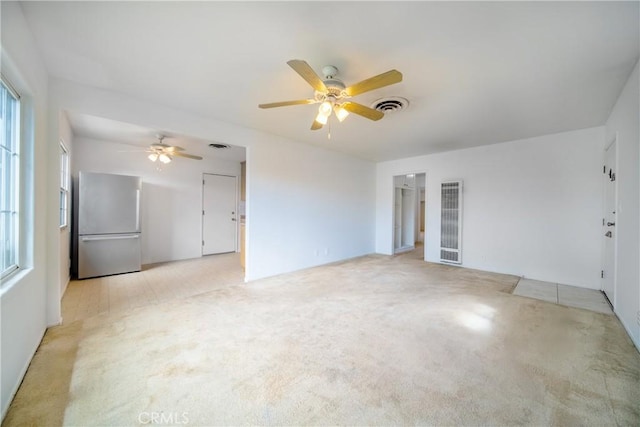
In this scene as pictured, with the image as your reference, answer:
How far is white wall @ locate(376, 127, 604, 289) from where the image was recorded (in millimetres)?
3785

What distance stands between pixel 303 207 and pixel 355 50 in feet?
10.2

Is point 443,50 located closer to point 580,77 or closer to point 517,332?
point 580,77

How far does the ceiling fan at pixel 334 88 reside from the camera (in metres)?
1.79

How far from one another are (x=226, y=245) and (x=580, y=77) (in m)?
6.87

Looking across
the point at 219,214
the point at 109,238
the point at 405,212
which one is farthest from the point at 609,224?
the point at 109,238

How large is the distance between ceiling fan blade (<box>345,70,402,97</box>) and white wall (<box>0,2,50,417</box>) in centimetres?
220

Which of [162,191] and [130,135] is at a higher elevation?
[130,135]

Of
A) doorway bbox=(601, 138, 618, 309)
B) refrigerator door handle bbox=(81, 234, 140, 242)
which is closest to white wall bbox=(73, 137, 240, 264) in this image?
refrigerator door handle bbox=(81, 234, 140, 242)

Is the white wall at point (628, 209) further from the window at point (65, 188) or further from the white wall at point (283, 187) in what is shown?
the window at point (65, 188)

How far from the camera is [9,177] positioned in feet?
6.02

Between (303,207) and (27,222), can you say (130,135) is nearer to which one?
(27,222)

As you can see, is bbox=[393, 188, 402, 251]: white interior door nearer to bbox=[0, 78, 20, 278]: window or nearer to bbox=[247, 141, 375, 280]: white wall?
bbox=[247, 141, 375, 280]: white wall

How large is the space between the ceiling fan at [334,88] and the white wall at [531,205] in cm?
346

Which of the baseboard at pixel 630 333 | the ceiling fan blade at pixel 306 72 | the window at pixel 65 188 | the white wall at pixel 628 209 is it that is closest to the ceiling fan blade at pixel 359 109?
the ceiling fan blade at pixel 306 72
